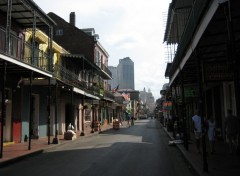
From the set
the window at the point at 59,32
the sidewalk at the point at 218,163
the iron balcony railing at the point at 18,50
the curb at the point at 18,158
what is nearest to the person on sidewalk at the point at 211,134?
the sidewalk at the point at 218,163

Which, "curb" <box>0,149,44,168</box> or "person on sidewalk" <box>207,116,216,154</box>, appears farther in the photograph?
"person on sidewalk" <box>207,116,216,154</box>

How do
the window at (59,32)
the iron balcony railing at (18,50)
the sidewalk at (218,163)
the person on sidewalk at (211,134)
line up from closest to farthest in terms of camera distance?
the sidewalk at (218,163)
the person on sidewalk at (211,134)
the iron balcony railing at (18,50)
the window at (59,32)

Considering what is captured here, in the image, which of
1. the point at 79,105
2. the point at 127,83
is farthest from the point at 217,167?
the point at 127,83

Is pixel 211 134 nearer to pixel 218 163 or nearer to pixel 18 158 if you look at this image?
pixel 218 163

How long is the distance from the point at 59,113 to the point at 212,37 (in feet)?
71.3

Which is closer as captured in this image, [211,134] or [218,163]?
[218,163]

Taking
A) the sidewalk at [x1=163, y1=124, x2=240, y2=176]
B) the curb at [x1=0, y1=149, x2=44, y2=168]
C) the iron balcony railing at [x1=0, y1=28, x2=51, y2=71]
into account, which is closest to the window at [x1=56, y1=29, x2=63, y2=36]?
the iron balcony railing at [x1=0, y1=28, x2=51, y2=71]

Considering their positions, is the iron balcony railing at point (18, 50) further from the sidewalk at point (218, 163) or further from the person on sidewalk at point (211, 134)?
the person on sidewalk at point (211, 134)

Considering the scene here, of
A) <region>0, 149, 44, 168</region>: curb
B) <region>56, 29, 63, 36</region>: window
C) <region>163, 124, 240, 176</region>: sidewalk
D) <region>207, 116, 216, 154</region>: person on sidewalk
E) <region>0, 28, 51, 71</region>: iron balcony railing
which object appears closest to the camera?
<region>163, 124, 240, 176</region>: sidewalk

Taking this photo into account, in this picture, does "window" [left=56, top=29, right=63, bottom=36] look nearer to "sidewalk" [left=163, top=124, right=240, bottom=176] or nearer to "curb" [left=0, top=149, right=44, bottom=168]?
"curb" [left=0, top=149, right=44, bottom=168]

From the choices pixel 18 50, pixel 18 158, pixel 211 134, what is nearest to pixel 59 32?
pixel 18 50

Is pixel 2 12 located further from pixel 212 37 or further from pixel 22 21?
pixel 212 37

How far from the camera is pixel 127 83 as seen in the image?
648 ft

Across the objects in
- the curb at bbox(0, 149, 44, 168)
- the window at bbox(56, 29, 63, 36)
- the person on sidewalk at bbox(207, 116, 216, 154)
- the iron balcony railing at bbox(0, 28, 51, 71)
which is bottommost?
the curb at bbox(0, 149, 44, 168)
